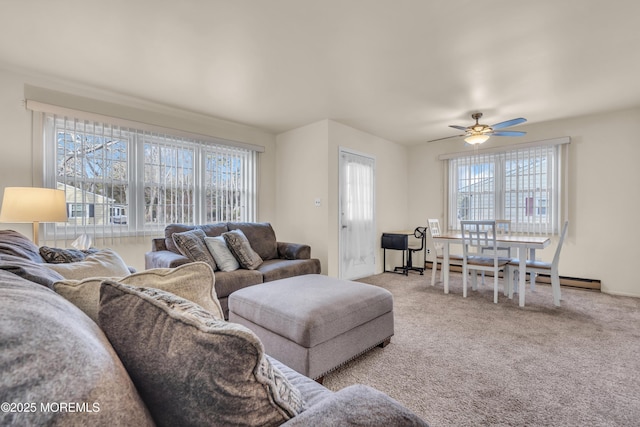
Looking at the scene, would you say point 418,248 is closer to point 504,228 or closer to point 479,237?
point 504,228

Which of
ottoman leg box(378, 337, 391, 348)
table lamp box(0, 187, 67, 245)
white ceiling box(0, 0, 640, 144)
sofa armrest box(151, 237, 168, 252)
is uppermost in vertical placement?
white ceiling box(0, 0, 640, 144)

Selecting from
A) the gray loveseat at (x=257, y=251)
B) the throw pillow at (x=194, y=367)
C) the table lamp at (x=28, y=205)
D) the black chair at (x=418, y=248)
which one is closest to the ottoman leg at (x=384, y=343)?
the gray loveseat at (x=257, y=251)

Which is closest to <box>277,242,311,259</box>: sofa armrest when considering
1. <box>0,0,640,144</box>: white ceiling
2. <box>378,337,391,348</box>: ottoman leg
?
<box>378,337,391,348</box>: ottoman leg

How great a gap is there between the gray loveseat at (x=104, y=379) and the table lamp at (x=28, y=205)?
209cm

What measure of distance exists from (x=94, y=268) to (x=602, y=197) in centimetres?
561

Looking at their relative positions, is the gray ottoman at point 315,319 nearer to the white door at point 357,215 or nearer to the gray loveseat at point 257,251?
the gray loveseat at point 257,251

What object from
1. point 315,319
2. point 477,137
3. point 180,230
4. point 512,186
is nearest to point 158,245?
point 180,230

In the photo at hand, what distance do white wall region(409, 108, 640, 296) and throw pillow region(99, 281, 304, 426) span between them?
16.9ft

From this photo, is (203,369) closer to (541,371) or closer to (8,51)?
(541,371)

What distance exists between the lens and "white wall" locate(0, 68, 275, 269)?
2.70m

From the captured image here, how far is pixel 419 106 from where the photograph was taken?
3701 mm

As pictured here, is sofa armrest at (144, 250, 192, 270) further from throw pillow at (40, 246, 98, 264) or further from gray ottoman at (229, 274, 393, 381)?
throw pillow at (40, 246, 98, 264)

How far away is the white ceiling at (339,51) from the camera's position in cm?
196

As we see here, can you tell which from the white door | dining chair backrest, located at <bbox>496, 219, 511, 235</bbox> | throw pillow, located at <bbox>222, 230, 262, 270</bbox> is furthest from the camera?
dining chair backrest, located at <bbox>496, 219, 511, 235</bbox>
